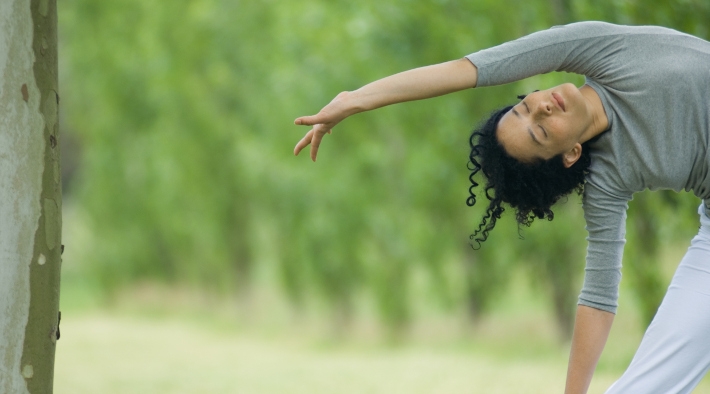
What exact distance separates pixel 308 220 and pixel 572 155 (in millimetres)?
8247

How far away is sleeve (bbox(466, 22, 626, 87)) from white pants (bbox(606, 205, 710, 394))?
26.6 inches

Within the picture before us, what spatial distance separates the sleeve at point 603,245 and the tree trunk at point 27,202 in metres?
1.65

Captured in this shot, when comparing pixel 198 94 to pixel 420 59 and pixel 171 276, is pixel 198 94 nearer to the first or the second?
pixel 171 276

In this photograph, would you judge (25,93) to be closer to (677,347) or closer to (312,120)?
(312,120)

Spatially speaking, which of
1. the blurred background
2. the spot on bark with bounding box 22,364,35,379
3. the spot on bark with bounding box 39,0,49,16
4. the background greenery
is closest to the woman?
the spot on bark with bounding box 39,0,49,16

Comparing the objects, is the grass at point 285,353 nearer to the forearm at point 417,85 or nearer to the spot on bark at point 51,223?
the forearm at point 417,85

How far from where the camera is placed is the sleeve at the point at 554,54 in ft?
8.05

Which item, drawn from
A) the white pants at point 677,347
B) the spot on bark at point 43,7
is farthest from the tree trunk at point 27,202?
the white pants at point 677,347

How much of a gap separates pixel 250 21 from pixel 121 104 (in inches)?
111

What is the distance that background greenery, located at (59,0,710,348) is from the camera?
750 centimetres

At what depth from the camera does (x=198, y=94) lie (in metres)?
12.6

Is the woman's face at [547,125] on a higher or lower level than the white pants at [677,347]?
higher

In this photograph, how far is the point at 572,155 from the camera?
8.50ft

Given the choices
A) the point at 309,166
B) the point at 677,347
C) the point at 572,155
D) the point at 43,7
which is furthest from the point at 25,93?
the point at 309,166
